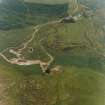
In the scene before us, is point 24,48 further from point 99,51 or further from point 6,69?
point 99,51

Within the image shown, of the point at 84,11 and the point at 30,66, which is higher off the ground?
the point at 84,11

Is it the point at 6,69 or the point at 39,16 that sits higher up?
the point at 39,16

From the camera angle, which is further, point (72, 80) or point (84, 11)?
point (84, 11)

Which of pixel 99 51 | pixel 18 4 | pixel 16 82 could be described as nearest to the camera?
pixel 16 82

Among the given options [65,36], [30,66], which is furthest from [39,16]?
[30,66]

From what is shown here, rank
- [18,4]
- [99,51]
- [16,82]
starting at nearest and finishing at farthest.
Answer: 1. [16,82]
2. [99,51]
3. [18,4]

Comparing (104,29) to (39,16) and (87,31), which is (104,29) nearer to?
(87,31)

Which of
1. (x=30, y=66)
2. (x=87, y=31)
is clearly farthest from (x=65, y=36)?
(x=30, y=66)

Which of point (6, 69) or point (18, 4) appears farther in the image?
point (18, 4)

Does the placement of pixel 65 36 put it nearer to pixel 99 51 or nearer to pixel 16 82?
pixel 99 51
